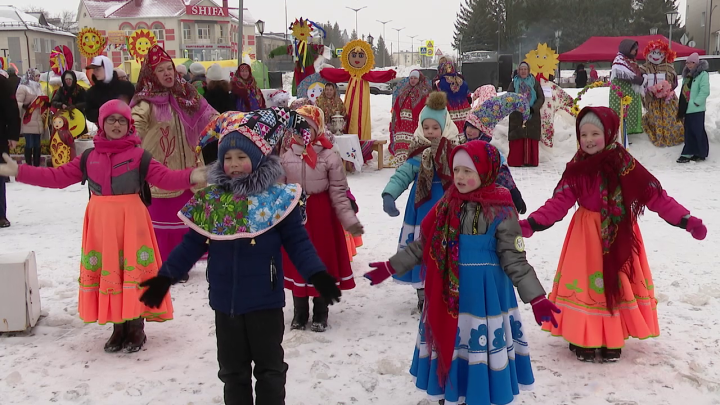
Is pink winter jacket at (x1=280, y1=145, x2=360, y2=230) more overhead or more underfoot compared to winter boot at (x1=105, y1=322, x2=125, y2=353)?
more overhead

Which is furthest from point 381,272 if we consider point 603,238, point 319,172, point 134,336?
point 134,336

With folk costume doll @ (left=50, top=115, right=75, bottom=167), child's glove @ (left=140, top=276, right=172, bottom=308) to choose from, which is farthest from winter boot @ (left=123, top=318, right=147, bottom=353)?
folk costume doll @ (left=50, top=115, right=75, bottom=167)

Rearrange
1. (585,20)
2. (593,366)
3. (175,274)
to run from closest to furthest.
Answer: (175,274) → (593,366) → (585,20)

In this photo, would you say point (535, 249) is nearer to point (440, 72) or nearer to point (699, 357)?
point (699, 357)

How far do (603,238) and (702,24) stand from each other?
180 feet

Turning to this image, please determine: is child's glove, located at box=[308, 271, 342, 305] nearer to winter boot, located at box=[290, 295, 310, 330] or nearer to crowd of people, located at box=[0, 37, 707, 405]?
crowd of people, located at box=[0, 37, 707, 405]

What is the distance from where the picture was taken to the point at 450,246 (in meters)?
3.24

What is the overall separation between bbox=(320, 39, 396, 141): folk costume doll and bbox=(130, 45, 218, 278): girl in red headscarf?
6742 mm

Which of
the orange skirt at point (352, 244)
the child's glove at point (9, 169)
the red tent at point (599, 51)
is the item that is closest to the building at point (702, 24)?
the red tent at point (599, 51)

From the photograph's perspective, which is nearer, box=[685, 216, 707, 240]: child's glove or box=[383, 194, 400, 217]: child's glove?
box=[685, 216, 707, 240]: child's glove

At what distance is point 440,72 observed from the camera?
39.2 ft

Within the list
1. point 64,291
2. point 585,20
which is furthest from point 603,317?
point 585,20

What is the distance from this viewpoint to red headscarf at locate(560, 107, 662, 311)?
3.93 metres

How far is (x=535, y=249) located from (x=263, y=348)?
14.5 feet
